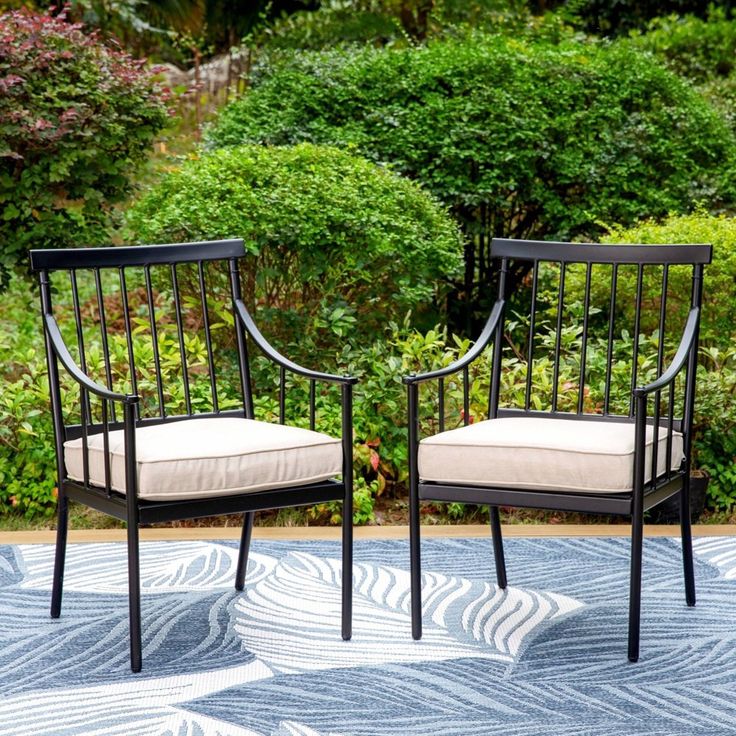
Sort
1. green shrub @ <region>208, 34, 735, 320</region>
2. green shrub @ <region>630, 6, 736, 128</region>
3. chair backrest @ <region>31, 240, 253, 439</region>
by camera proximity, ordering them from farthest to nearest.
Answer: green shrub @ <region>630, 6, 736, 128</region> → green shrub @ <region>208, 34, 735, 320</region> → chair backrest @ <region>31, 240, 253, 439</region>

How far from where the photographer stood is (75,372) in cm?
273

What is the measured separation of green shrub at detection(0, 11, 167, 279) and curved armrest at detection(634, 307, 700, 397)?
296 cm

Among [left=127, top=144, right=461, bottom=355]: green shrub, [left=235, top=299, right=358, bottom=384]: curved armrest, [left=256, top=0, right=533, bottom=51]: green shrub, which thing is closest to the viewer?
[left=235, top=299, right=358, bottom=384]: curved armrest

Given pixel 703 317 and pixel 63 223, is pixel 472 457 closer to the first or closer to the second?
pixel 703 317

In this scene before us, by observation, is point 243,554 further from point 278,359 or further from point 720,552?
point 720,552

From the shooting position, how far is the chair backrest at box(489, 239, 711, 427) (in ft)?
10.4

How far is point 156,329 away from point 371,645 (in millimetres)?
1790

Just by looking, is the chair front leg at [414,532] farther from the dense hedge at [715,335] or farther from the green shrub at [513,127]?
the green shrub at [513,127]

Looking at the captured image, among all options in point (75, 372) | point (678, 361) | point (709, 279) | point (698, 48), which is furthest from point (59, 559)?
point (698, 48)

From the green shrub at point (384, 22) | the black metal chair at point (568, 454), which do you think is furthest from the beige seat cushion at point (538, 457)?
the green shrub at point (384, 22)

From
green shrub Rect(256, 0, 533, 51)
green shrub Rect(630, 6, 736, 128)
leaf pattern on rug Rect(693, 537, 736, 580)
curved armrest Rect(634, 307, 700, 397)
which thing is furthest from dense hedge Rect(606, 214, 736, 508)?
green shrub Rect(630, 6, 736, 128)

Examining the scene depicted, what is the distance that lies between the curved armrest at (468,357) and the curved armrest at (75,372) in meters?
0.72

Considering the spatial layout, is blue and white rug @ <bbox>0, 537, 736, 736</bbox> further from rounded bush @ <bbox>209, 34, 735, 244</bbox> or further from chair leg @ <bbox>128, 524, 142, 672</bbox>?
rounded bush @ <bbox>209, 34, 735, 244</bbox>

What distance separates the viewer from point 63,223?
5203mm
